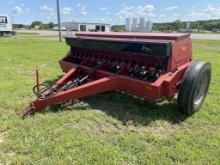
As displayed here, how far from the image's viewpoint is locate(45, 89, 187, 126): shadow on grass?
4.12 meters

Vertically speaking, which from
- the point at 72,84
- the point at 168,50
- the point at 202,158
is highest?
the point at 168,50


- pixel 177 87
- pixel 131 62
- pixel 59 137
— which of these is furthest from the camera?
pixel 131 62

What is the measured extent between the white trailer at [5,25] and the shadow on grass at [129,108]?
1349 inches

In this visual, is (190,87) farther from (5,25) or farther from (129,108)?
(5,25)

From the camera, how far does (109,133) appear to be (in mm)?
3607

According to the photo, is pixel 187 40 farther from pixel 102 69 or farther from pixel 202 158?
pixel 202 158

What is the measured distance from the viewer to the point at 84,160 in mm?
2936

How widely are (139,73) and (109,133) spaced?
57.1 inches

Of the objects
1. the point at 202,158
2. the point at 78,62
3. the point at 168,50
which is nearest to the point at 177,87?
the point at 168,50

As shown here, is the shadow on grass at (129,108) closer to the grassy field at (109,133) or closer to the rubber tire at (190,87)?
the grassy field at (109,133)

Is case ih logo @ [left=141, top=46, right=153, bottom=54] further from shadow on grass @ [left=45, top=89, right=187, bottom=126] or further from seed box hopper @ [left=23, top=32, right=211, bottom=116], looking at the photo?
shadow on grass @ [left=45, top=89, right=187, bottom=126]

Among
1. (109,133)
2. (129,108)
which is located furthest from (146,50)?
(109,133)

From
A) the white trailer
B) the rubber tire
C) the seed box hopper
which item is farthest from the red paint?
the white trailer

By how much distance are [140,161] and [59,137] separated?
1025 mm
